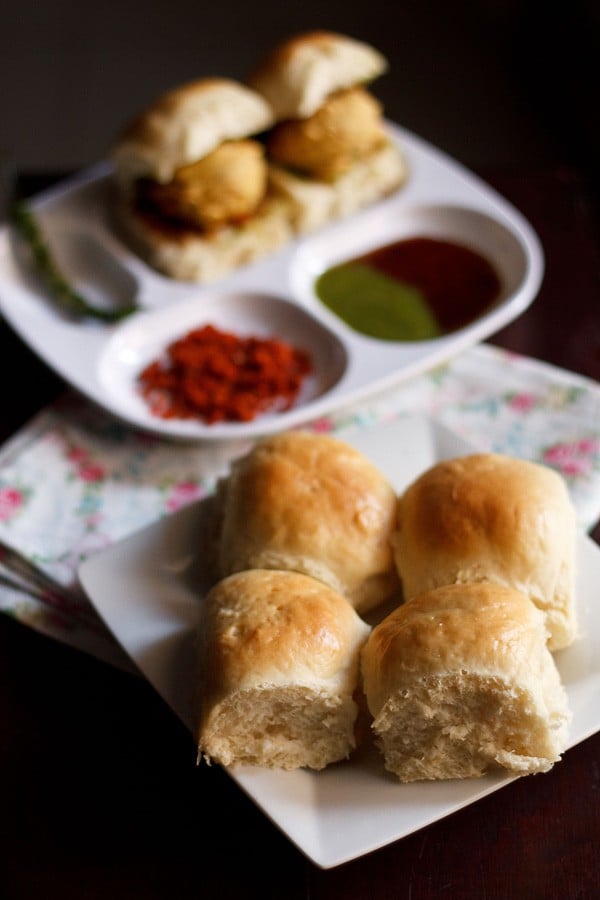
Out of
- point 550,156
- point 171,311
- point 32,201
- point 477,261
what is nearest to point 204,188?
point 171,311

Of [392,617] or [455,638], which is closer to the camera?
[455,638]

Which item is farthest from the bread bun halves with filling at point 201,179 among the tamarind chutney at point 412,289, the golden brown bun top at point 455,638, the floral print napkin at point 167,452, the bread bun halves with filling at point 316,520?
the golden brown bun top at point 455,638

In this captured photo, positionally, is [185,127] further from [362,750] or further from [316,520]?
[362,750]

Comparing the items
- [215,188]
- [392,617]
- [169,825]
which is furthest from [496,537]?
[215,188]

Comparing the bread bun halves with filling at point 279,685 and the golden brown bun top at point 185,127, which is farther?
the golden brown bun top at point 185,127

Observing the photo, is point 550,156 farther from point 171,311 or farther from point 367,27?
point 171,311

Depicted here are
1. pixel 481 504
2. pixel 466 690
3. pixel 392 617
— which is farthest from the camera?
pixel 481 504

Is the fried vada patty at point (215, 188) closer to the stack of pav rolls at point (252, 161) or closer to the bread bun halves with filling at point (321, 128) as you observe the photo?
the stack of pav rolls at point (252, 161)
